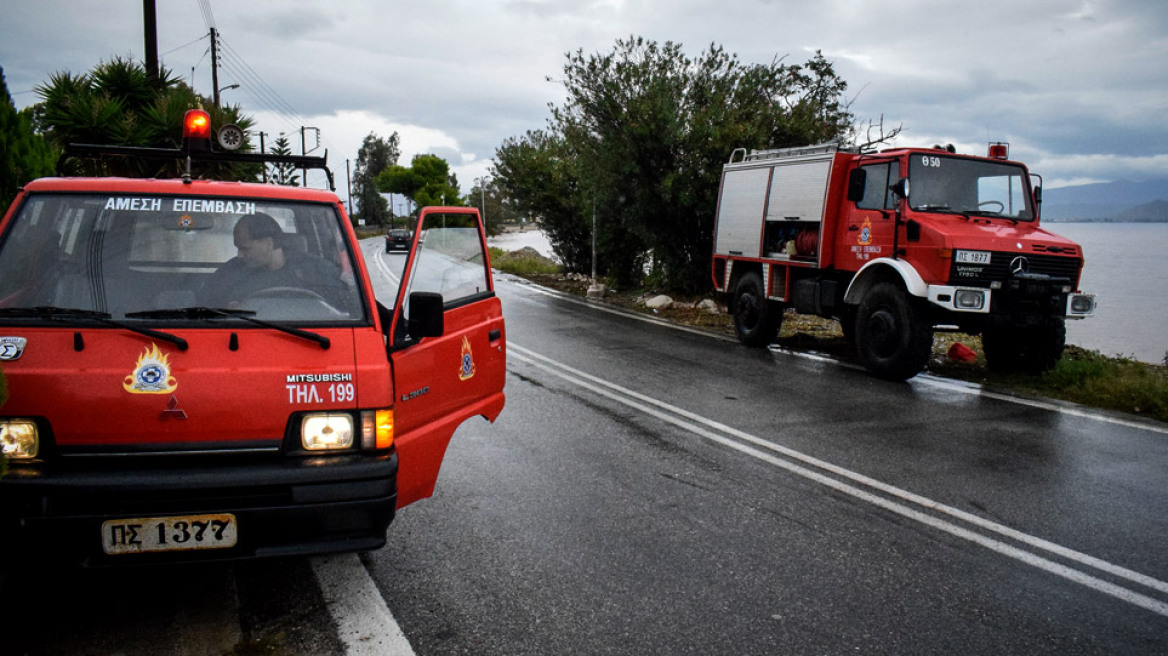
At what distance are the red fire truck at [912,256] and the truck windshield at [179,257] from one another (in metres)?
6.97

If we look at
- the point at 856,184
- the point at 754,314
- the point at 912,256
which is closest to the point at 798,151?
the point at 856,184

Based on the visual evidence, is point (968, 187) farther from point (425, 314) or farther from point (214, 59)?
point (214, 59)

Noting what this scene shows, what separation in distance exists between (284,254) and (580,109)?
14.9m

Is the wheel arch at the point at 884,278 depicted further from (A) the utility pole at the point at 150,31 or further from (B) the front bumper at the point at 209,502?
(A) the utility pole at the point at 150,31

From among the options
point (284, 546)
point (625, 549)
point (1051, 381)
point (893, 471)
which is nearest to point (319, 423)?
point (284, 546)

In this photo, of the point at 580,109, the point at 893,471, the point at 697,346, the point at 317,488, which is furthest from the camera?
the point at 580,109

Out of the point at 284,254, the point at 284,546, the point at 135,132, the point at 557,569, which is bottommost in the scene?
the point at 557,569

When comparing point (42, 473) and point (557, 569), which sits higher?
point (42, 473)

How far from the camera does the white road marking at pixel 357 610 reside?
9.82 feet

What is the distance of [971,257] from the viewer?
851 cm

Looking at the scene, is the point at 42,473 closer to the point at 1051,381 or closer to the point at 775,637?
the point at 775,637

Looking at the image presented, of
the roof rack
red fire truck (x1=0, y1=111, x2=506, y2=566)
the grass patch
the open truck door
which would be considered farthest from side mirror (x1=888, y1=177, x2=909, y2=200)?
red fire truck (x1=0, y1=111, x2=506, y2=566)

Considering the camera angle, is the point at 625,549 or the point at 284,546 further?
the point at 625,549

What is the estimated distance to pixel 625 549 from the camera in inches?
157
